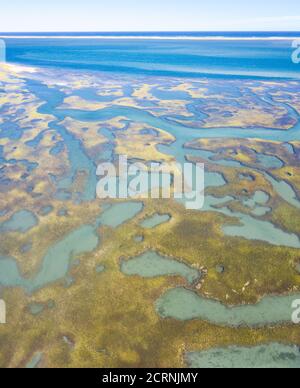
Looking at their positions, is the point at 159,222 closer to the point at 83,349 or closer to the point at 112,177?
the point at 112,177

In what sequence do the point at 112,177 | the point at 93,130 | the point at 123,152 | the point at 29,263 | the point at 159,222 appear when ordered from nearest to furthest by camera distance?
the point at 29,263 → the point at 159,222 → the point at 112,177 → the point at 123,152 → the point at 93,130

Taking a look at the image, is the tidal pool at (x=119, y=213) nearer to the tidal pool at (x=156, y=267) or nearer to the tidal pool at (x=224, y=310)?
the tidal pool at (x=156, y=267)

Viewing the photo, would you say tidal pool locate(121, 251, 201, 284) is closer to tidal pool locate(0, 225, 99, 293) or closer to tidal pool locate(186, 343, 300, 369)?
tidal pool locate(0, 225, 99, 293)

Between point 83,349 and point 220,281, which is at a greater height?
point 220,281

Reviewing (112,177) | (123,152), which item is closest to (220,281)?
(112,177)

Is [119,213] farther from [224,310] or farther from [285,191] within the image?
[285,191]

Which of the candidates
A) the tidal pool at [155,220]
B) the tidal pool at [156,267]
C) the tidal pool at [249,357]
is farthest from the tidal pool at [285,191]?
the tidal pool at [249,357]

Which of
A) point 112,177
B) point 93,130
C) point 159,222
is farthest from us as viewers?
point 93,130
